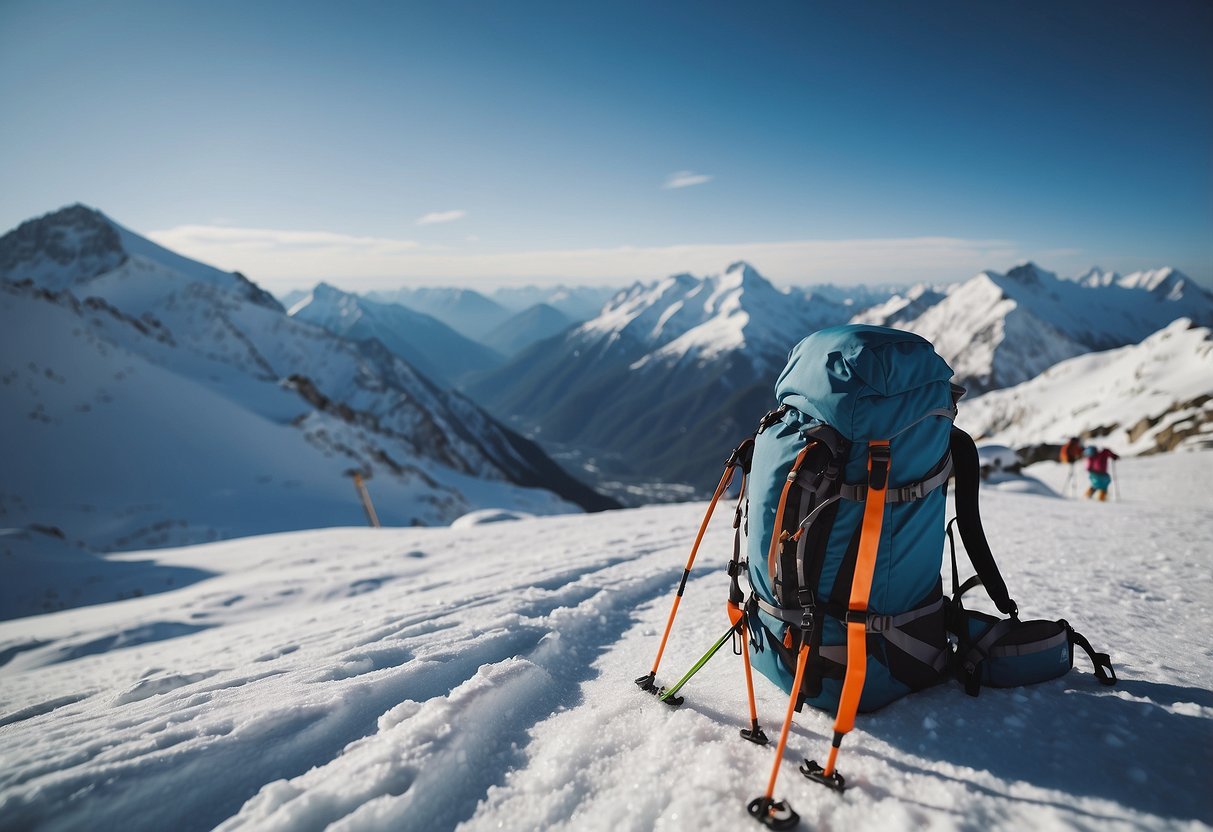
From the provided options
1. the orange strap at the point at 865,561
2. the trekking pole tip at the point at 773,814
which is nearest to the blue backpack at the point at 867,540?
the orange strap at the point at 865,561

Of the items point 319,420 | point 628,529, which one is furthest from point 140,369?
point 628,529

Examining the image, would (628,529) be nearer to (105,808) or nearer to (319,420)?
(105,808)

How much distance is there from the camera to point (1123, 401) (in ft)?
268

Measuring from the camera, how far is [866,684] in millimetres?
3205

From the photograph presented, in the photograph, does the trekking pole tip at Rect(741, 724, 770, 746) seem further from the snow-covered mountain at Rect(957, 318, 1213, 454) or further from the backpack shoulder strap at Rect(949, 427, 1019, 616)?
the snow-covered mountain at Rect(957, 318, 1213, 454)

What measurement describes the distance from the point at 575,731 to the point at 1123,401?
112 metres

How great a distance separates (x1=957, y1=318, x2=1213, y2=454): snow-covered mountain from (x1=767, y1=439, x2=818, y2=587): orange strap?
192ft

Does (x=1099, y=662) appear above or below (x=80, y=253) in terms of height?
below

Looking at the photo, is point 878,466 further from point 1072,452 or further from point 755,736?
point 1072,452

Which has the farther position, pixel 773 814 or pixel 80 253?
pixel 80 253

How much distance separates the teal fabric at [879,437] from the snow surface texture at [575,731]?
62 cm

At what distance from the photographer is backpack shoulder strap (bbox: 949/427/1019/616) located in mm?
3504

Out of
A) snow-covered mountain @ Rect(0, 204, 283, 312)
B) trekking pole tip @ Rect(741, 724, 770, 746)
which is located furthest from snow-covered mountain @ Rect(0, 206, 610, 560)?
snow-covered mountain @ Rect(0, 204, 283, 312)

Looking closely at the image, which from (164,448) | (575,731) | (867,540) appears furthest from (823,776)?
(164,448)
